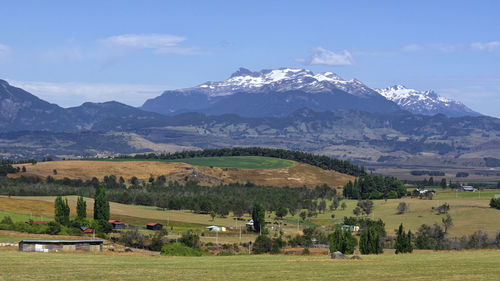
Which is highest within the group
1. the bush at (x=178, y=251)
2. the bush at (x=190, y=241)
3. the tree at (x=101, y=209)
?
the tree at (x=101, y=209)

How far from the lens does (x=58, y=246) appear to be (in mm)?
97062

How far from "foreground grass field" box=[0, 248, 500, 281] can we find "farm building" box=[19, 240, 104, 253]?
36.0 ft

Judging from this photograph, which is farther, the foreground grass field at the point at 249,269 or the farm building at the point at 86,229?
the farm building at the point at 86,229

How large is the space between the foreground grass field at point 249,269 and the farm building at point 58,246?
36.0ft

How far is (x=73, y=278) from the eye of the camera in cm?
6116

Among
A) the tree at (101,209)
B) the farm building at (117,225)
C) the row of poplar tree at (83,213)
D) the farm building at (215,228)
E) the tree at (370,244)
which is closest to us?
the tree at (370,244)

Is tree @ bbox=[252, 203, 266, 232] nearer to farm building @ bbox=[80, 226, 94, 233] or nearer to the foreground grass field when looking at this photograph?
farm building @ bbox=[80, 226, 94, 233]

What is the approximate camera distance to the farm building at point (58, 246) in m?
94.3

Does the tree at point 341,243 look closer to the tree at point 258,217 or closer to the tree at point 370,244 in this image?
the tree at point 370,244

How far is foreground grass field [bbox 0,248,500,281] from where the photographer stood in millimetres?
62438

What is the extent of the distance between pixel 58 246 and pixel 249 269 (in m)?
36.8

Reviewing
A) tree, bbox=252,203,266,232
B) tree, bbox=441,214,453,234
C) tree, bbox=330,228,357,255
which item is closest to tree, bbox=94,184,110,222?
tree, bbox=252,203,266,232

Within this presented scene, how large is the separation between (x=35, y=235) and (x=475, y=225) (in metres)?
110

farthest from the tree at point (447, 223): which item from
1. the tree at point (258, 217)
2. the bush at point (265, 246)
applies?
the bush at point (265, 246)
